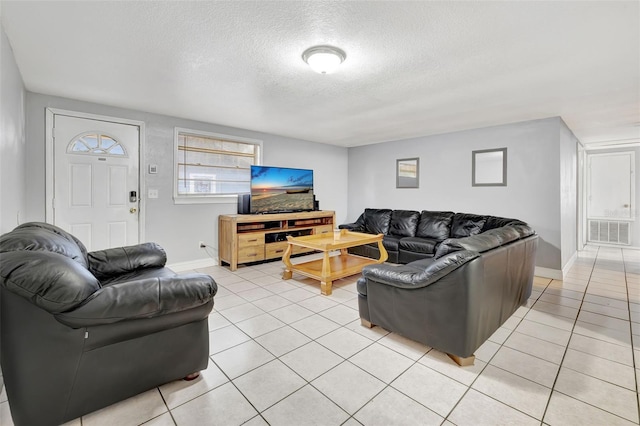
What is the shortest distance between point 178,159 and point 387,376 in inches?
165

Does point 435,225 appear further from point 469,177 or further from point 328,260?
point 328,260

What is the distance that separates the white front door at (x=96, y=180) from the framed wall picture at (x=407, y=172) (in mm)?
4705

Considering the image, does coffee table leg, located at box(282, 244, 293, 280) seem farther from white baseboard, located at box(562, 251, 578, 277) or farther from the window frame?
white baseboard, located at box(562, 251, 578, 277)

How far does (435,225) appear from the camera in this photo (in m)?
5.12

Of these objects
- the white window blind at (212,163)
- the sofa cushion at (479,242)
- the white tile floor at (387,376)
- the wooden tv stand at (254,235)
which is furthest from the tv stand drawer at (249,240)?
the sofa cushion at (479,242)

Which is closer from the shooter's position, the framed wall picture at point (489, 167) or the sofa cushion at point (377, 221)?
the framed wall picture at point (489, 167)

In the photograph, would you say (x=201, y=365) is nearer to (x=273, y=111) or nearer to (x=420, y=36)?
(x=420, y=36)

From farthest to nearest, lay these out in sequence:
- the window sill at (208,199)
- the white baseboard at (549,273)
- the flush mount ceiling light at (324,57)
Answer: the window sill at (208,199)
the white baseboard at (549,273)
the flush mount ceiling light at (324,57)

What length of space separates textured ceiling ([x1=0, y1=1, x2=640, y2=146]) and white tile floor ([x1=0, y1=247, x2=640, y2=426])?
2355 millimetres

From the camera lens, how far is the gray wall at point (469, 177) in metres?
4.32

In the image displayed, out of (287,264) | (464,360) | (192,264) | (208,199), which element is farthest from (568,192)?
(192,264)

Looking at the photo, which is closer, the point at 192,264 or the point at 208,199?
the point at 192,264

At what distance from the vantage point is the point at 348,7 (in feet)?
6.05

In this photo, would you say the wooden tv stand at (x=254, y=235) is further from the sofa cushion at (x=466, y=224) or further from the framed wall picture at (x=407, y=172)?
the sofa cushion at (x=466, y=224)
